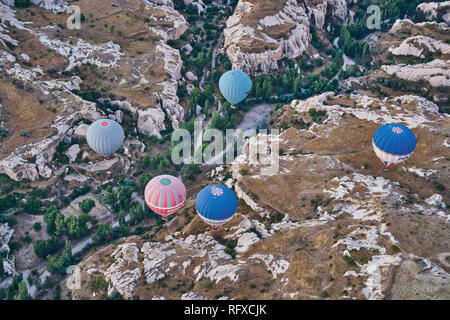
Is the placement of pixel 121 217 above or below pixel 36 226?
above

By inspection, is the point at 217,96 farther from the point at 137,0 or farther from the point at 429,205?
the point at 429,205

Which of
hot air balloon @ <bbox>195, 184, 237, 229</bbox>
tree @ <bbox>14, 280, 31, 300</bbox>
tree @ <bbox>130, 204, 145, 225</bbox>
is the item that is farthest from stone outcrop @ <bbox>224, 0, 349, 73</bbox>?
tree @ <bbox>14, 280, 31, 300</bbox>

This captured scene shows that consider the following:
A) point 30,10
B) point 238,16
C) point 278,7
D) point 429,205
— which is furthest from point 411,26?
point 30,10

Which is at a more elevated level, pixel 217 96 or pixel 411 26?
pixel 411 26

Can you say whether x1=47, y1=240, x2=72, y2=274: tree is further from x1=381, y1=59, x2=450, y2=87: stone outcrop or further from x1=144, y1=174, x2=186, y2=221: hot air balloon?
x1=381, y1=59, x2=450, y2=87: stone outcrop

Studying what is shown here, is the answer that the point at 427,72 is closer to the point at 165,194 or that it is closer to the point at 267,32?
the point at 267,32

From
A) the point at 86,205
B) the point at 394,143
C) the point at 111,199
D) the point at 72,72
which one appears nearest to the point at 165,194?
the point at 111,199
